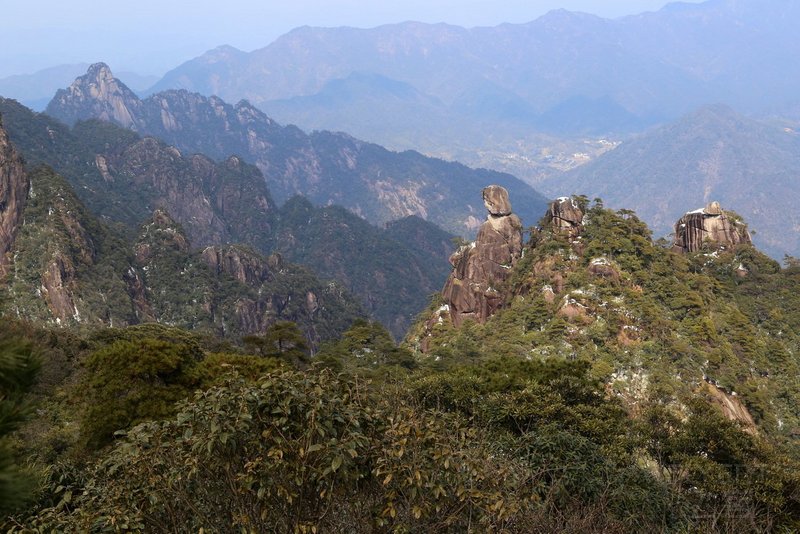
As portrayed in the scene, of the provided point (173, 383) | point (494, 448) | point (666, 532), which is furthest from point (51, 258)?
point (666, 532)

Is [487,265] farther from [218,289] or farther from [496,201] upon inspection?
[218,289]

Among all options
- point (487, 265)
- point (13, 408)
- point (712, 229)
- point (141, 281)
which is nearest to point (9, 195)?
point (141, 281)

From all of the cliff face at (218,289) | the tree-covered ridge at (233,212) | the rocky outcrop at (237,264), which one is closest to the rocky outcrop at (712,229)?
the cliff face at (218,289)

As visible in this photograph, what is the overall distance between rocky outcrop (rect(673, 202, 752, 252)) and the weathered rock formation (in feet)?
49.3

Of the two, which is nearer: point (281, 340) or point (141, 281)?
point (281, 340)

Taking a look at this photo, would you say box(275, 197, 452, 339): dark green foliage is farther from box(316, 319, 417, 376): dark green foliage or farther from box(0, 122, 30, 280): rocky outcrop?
box(316, 319, 417, 376): dark green foliage

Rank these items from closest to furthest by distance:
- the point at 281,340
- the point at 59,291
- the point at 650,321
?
the point at 650,321 → the point at 281,340 → the point at 59,291

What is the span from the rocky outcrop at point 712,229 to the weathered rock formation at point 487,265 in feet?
49.3

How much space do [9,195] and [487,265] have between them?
5464 centimetres

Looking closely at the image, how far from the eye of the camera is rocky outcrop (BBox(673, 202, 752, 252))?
47.6 metres

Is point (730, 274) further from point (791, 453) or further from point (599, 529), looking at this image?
point (599, 529)

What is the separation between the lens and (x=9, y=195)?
65.6 m

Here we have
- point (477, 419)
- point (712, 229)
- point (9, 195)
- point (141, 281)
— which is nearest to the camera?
→ point (477, 419)

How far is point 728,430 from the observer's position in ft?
59.2
